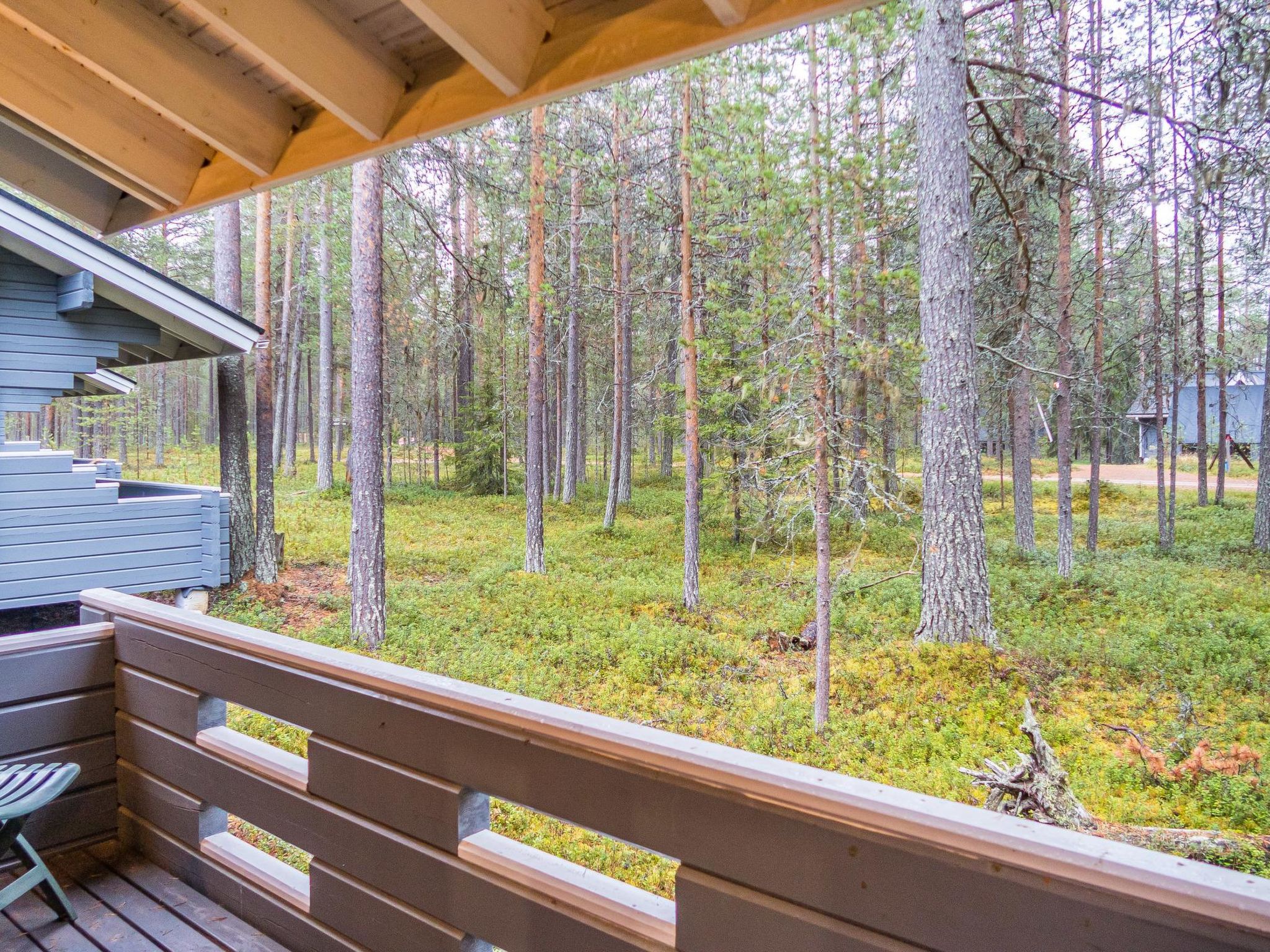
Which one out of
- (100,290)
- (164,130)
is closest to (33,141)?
(164,130)

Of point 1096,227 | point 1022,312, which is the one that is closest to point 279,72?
point 1022,312

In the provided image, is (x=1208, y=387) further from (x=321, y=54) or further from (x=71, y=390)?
(x=71, y=390)

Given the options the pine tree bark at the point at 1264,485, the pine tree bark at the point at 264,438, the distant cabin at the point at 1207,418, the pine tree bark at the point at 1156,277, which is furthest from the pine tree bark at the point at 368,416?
the distant cabin at the point at 1207,418

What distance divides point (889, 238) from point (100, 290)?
25.0ft

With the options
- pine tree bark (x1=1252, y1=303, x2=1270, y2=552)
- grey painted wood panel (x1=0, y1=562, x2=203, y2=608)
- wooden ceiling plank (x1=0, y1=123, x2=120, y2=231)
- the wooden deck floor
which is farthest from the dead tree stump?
pine tree bark (x1=1252, y1=303, x2=1270, y2=552)

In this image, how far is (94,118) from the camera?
2125mm

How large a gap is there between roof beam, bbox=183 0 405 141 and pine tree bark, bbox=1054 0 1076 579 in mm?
8808

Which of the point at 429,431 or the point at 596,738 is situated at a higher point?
the point at 429,431

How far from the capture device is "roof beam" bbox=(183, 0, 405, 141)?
60.0 inches

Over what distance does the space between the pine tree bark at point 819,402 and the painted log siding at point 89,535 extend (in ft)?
16.8

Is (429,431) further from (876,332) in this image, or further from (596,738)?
(596,738)

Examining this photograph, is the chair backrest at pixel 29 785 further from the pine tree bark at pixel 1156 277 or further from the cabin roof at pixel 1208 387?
the cabin roof at pixel 1208 387

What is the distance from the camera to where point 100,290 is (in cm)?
560

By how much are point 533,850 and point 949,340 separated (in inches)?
243
